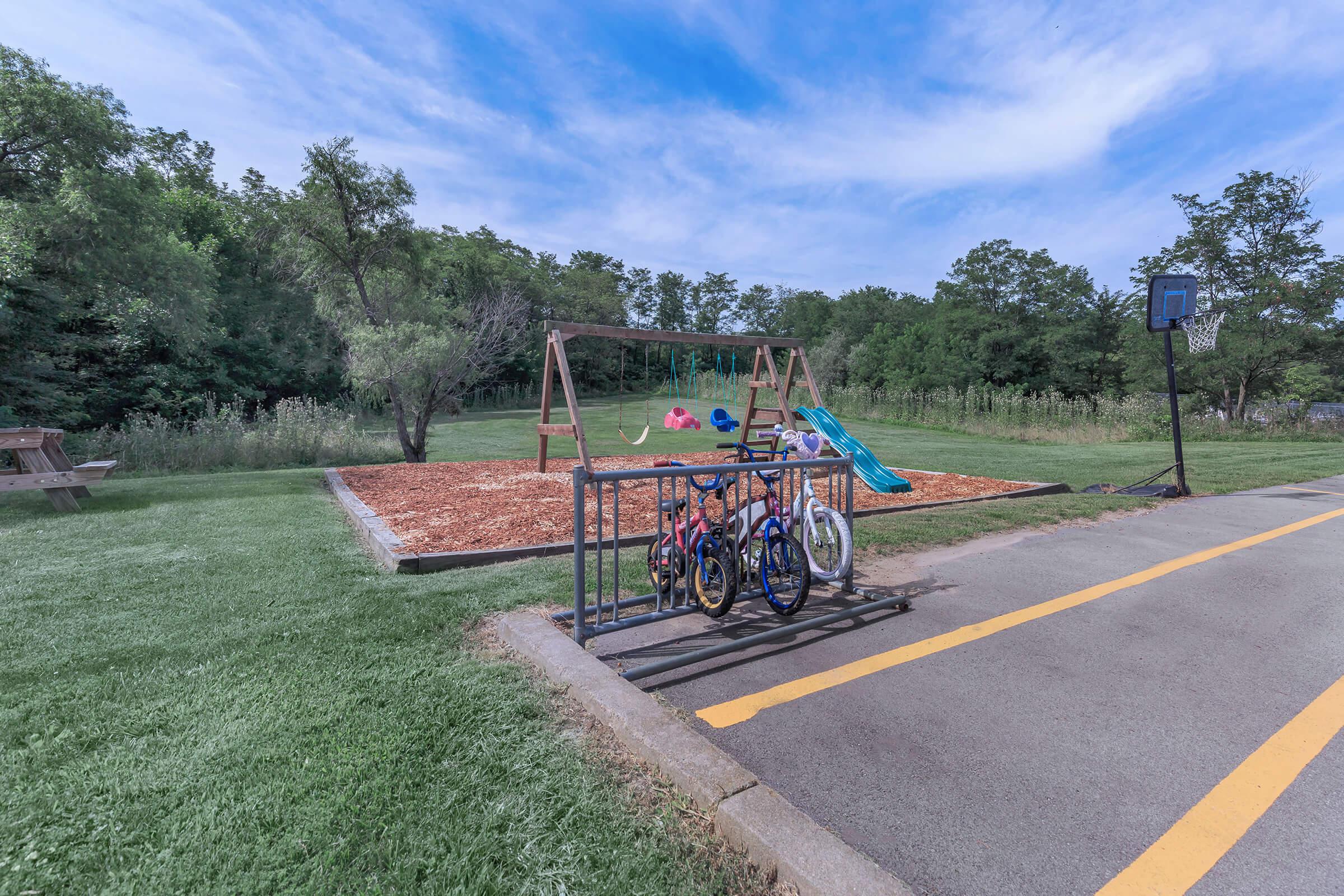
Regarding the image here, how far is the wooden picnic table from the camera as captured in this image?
Answer: 6242mm

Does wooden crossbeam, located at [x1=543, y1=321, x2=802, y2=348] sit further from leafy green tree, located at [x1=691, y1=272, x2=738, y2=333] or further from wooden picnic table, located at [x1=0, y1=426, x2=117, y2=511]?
leafy green tree, located at [x1=691, y1=272, x2=738, y2=333]

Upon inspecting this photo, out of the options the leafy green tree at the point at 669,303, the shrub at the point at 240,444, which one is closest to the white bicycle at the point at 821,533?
the shrub at the point at 240,444

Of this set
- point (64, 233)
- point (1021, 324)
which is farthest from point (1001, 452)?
point (1021, 324)

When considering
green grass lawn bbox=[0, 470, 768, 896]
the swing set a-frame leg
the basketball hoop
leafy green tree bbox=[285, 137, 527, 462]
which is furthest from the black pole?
leafy green tree bbox=[285, 137, 527, 462]

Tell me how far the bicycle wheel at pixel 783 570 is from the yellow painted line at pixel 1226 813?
1901 mm

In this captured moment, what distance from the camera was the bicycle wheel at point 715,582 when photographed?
3.51 m

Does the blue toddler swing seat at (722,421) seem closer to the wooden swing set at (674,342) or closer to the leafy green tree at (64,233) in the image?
the wooden swing set at (674,342)

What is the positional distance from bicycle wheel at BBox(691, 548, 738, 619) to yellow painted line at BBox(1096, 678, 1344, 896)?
203 cm

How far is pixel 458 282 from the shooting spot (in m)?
42.6

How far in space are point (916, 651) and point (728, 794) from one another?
184 centimetres

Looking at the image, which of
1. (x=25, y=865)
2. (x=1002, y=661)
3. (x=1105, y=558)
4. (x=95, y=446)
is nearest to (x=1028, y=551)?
(x=1105, y=558)

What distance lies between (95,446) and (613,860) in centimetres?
1527

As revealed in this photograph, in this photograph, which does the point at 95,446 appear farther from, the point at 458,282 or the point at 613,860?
the point at 458,282

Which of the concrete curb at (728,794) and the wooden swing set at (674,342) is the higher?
the wooden swing set at (674,342)
